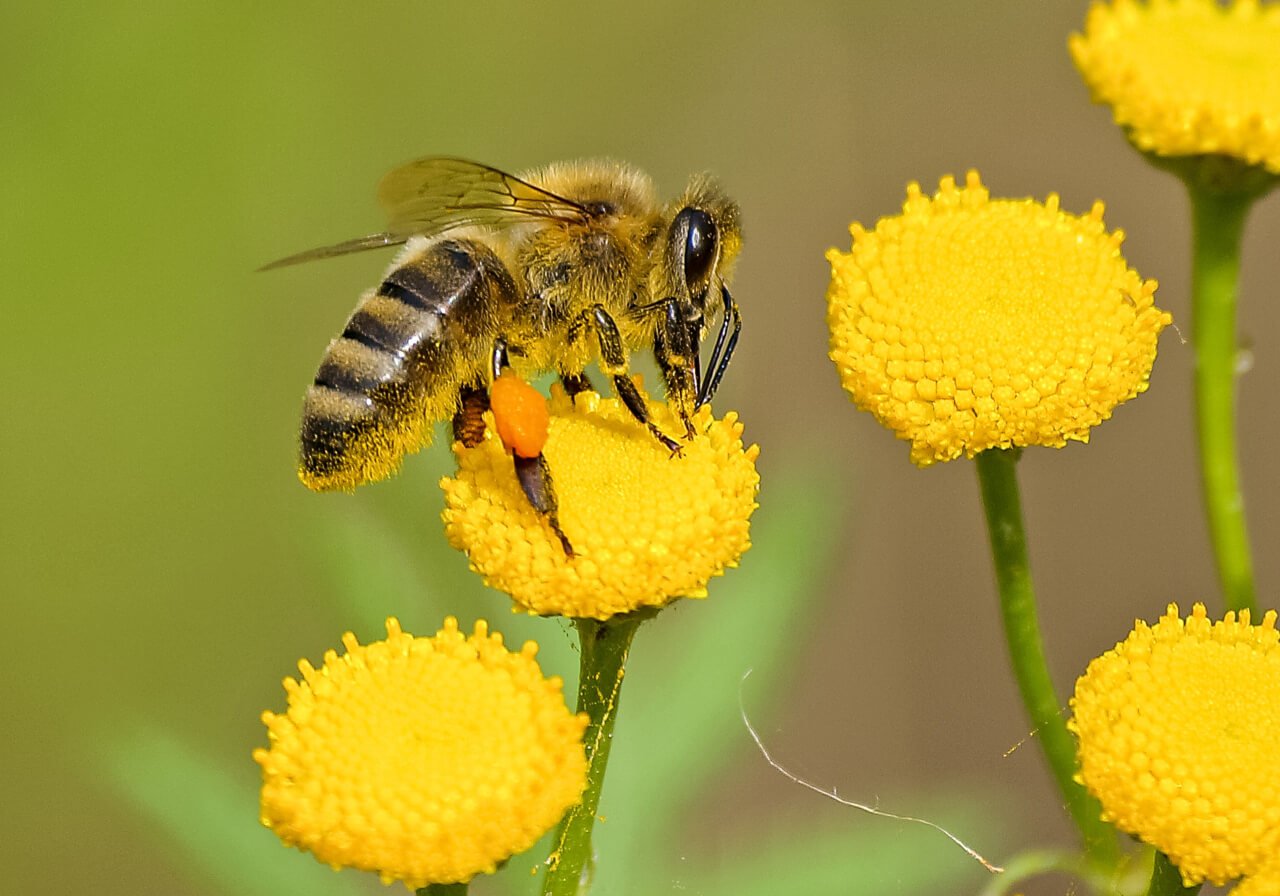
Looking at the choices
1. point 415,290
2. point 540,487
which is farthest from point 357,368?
point 540,487

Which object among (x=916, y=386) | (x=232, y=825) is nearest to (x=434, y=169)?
(x=916, y=386)

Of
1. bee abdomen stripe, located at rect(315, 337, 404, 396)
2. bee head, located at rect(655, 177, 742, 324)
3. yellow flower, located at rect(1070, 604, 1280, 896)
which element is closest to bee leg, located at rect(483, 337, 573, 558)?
bee abdomen stripe, located at rect(315, 337, 404, 396)

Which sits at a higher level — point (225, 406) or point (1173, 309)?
point (1173, 309)

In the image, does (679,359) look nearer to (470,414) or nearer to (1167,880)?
(470,414)

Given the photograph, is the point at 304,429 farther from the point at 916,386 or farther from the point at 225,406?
the point at 225,406

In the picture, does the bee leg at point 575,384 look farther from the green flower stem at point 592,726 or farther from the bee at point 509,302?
the green flower stem at point 592,726

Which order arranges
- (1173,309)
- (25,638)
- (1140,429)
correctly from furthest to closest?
(1140,429) → (1173,309) → (25,638)

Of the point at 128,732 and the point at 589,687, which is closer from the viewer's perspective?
the point at 589,687

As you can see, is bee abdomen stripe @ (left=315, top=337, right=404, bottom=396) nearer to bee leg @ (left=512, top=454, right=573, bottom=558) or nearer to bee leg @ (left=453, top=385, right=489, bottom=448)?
bee leg @ (left=453, top=385, right=489, bottom=448)
